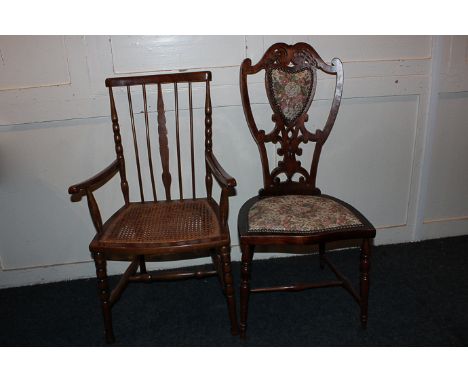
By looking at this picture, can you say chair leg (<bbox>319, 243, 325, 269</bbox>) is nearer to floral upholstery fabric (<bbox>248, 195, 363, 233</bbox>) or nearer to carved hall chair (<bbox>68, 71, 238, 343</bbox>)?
floral upholstery fabric (<bbox>248, 195, 363, 233</bbox>)

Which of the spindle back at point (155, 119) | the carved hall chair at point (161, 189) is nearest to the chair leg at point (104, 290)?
the carved hall chair at point (161, 189)

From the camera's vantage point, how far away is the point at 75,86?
5.88ft

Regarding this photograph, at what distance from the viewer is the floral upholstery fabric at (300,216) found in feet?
4.81

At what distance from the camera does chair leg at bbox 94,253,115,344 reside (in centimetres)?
145

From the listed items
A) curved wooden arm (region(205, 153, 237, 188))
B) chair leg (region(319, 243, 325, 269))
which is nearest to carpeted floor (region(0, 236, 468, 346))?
chair leg (region(319, 243, 325, 269))

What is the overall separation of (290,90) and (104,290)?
1.24 m

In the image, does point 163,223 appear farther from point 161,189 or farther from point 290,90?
point 290,90

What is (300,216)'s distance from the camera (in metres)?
1.54

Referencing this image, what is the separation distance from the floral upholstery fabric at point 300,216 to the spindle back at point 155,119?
38 centimetres

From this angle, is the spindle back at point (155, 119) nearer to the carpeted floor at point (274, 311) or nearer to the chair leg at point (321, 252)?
the carpeted floor at point (274, 311)

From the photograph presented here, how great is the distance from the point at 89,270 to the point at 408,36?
222cm

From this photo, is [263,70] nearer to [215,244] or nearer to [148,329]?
[215,244]

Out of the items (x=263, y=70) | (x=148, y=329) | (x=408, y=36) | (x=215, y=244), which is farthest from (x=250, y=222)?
(x=408, y=36)

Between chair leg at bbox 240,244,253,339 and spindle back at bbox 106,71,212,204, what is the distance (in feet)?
1.57
